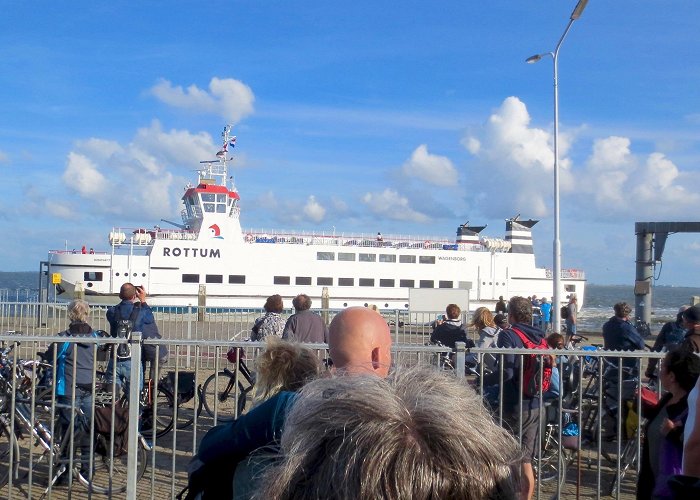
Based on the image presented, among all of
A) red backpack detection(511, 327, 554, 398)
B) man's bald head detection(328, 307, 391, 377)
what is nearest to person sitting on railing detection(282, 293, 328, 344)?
red backpack detection(511, 327, 554, 398)

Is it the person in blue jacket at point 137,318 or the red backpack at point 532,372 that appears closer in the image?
the red backpack at point 532,372

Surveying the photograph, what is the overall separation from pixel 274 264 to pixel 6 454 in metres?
29.1

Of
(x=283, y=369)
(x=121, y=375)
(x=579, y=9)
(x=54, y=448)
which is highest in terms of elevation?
(x=579, y=9)

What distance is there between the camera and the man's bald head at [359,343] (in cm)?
254

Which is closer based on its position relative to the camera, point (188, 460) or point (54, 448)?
point (54, 448)

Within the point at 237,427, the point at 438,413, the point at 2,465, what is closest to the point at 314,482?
the point at 438,413

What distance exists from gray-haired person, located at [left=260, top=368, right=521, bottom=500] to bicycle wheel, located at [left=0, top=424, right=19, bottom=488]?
5.10 metres

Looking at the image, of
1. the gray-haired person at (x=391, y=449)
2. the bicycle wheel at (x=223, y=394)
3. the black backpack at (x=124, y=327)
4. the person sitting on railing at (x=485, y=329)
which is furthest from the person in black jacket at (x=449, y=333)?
the gray-haired person at (x=391, y=449)

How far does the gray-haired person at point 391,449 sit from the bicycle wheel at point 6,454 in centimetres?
510

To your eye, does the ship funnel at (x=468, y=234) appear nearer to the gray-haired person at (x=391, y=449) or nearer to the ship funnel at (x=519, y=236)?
the ship funnel at (x=519, y=236)

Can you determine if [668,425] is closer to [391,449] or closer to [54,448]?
[391,449]

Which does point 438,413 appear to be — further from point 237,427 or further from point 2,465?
point 2,465

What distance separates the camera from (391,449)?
123 centimetres

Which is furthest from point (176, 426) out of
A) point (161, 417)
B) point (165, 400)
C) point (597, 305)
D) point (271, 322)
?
point (597, 305)
